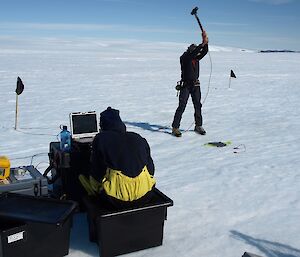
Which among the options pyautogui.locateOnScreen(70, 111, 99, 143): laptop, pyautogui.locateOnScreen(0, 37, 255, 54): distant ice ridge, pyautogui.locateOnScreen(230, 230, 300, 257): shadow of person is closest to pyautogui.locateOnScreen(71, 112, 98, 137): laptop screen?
pyautogui.locateOnScreen(70, 111, 99, 143): laptop

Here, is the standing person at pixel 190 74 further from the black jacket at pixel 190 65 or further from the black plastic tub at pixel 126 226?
the black plastic tub at pixel 126 226

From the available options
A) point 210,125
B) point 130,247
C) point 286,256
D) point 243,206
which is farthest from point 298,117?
point 130,247

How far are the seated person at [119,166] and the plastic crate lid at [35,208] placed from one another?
0.36m

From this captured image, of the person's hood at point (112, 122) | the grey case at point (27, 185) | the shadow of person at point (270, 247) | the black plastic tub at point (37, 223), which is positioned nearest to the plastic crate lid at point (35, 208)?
the black plastic tub at point (37, 223)

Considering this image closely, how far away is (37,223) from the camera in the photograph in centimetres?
309

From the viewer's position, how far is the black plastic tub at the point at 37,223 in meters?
3.03

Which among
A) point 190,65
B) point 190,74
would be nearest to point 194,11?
point 190,65

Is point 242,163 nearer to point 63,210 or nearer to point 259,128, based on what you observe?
point 259,128

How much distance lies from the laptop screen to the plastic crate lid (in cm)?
133

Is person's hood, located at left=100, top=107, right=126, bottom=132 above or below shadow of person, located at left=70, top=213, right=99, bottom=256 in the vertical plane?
above

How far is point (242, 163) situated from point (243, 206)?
69.4 inches

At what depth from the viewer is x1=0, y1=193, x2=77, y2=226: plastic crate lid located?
3.05 m

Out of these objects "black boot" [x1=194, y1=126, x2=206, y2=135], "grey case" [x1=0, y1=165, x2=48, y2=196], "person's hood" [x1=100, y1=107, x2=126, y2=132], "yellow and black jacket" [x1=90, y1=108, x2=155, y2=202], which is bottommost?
"grey case" [x1=0, y1=165, x2=48, y2=196]

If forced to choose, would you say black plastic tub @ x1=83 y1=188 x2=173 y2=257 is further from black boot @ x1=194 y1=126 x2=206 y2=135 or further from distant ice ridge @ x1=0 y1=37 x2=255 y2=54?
distant ice ridge @ x1=0 y1=37 x2=255 y2=54
